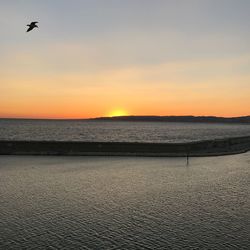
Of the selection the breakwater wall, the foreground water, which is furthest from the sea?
the breakwater wall

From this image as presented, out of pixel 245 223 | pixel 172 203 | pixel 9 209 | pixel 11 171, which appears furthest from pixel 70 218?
pixel 11 171

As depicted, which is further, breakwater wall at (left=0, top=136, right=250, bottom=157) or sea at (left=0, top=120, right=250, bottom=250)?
breakwater wall at (left=0, top=136, right=250, bottom=157)

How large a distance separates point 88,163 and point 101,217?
15.5 metres

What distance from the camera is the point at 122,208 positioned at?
14.6m

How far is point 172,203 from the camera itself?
15.7 metres

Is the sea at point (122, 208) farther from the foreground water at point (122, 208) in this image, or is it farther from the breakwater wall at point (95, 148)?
the breakwater wall at point (95, 148)

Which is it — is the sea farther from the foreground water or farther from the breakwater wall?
the breakwater wall

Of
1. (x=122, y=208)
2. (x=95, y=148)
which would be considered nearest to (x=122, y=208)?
(x=122, y=208)

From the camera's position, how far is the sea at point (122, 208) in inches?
432

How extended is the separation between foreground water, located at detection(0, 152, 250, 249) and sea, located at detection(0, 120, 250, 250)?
26mm

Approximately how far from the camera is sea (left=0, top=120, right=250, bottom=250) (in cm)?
1097

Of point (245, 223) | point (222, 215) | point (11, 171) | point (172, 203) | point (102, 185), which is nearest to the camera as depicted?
point (245, 223)

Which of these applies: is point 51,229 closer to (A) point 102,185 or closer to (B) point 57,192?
(B) point 57,192

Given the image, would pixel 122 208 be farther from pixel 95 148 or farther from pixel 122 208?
pixel 95 148
